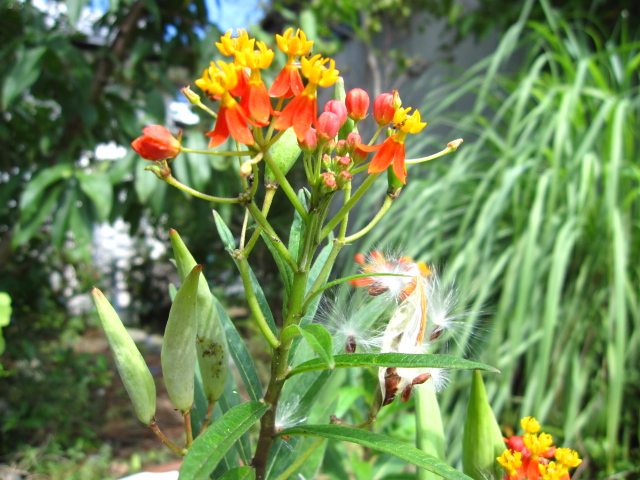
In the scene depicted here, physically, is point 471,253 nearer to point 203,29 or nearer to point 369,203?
point 369,203

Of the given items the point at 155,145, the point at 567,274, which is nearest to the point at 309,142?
the point at 155,145

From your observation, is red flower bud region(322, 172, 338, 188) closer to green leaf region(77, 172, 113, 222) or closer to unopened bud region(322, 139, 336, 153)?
unopened bud region(322, 139, 336, 153)

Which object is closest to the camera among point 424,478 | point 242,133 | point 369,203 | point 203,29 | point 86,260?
point 242,133

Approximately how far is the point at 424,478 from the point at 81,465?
2301 millimetres

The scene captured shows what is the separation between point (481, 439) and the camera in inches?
20.3

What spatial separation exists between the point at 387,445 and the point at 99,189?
1338mm

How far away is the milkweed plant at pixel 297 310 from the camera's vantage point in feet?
1.28

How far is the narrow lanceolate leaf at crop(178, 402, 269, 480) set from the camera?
352 mm

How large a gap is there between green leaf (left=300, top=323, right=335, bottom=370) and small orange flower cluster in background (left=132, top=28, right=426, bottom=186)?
116 mm

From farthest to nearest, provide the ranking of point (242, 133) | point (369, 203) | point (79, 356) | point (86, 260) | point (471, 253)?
point (79, 356) < point (369, 203) < point (471, 253) < point (86, 260) < point (242, 133)

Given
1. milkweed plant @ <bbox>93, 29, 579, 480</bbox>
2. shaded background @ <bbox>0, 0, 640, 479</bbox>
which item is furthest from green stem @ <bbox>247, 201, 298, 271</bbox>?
shaded background @ <bbox>0, 0, 640, 479</bbox>

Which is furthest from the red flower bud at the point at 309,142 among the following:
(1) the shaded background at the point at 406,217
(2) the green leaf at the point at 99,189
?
(2) the green leaf at the point at 99,189

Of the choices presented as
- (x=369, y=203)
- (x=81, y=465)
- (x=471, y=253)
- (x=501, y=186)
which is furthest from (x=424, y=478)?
(x=81, y=465)

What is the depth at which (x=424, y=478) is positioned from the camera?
0.50m
